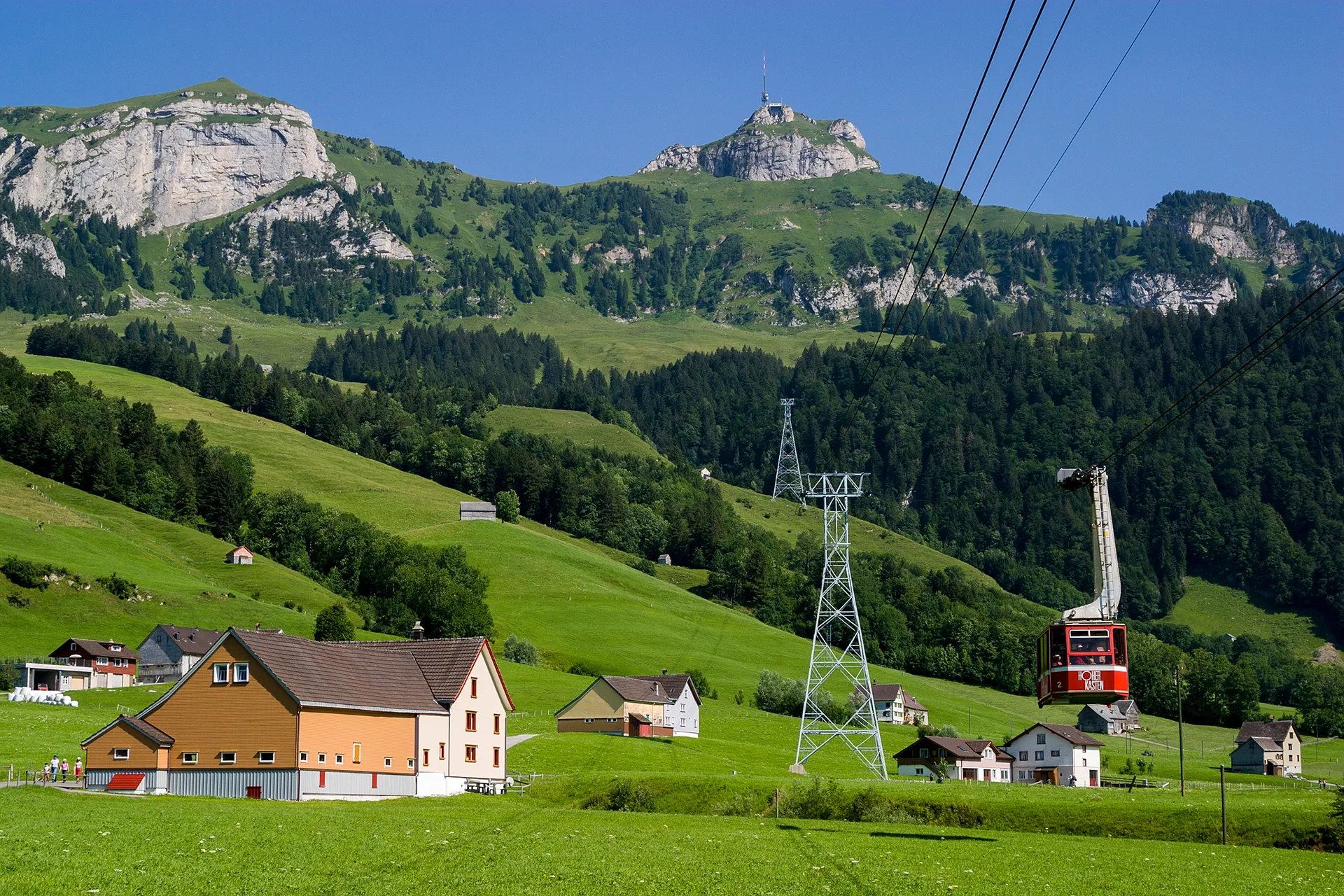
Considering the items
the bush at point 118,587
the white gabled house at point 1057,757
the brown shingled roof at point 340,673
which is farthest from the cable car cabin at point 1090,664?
the bush at point 118,587

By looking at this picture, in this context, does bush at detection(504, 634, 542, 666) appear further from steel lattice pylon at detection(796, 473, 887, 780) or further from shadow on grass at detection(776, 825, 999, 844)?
shadow on grass at detection(776, 825, 999, 844)

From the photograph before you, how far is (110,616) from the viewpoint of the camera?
4847 inches

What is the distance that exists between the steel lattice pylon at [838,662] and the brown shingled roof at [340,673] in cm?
2084

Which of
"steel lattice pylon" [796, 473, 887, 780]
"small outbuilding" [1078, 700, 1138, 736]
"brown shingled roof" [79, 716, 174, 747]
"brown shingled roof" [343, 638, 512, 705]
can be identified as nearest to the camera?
"brown shingled roof" [79, 716, 174, 747]

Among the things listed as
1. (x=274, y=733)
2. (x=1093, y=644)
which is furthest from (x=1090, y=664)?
(x=274, y=733)

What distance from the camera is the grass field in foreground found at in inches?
1202

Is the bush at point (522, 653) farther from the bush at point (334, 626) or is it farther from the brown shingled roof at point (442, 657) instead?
the brown shingled roof at point (442, 657)

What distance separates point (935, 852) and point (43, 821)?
26.3 m

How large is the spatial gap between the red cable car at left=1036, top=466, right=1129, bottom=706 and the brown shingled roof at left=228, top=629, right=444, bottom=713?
30940 millimetres

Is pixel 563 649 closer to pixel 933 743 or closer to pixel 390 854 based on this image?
pixel 933 743

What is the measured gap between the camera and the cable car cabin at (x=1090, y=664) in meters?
41.4

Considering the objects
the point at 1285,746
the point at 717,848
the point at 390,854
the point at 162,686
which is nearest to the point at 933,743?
the point at 1285,746

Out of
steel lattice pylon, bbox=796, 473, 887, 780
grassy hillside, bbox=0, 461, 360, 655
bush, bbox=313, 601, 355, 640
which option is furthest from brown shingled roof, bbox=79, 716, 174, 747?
bush, bbox=313, 601, 355, 640

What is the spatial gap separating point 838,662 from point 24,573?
267ft
